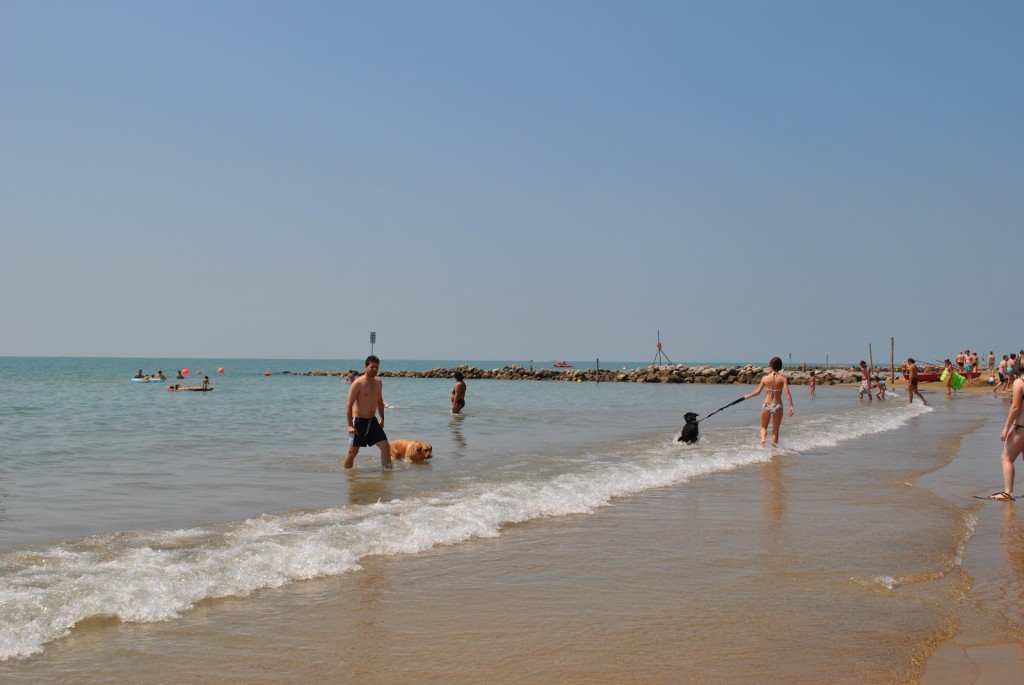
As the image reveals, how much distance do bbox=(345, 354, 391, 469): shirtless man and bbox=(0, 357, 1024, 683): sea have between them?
0.50 meters

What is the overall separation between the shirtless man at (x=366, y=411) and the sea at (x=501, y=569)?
1.66ft

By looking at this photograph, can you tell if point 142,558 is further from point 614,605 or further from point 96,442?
point 96,442

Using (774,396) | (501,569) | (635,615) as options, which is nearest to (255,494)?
(501,569)

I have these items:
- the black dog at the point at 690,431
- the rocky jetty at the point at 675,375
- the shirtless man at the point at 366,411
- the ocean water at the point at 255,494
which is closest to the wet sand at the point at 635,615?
the ocean water at the point at 255,494

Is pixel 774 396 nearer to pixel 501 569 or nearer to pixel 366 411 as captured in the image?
pixel 366 411

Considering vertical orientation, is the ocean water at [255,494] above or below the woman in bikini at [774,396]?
below

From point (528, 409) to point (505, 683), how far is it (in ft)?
92.3

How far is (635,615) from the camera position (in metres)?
5.08

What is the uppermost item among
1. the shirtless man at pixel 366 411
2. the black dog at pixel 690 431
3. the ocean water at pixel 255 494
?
the shirtless man at pixel 366 411

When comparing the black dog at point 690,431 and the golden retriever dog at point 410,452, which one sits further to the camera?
the black dog at point 690,431

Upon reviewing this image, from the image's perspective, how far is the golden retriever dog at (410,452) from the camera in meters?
14.0

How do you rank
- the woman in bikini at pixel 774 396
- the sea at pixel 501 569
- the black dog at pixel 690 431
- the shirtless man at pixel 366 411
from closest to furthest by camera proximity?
the sea at pixel 501 569 < the shirtless man at pixel 366 411 < the woman in bikini at pixel 774 396 < the black dog at pixel 690 431

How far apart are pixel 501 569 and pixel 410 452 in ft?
26.0

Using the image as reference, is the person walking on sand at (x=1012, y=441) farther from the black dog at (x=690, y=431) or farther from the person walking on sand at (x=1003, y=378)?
the person walking on sand at (x=1003, y=378)
